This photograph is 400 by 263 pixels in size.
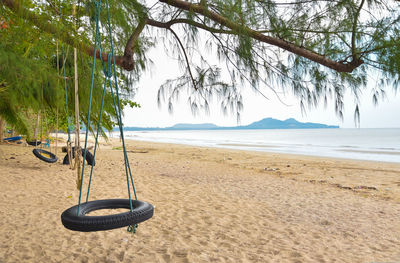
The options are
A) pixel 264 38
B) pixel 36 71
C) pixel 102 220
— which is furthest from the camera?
pixel 36 71

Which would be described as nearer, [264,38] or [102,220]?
[102,220]

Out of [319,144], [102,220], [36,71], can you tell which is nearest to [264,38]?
[102,220]

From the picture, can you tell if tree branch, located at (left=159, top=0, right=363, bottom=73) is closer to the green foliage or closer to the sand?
the green foliage

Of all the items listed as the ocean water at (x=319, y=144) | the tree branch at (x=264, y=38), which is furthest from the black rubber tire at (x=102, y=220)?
the ocean water at (x=319, y=144)

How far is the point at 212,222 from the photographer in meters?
3.56

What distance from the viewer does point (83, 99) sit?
371 centimetres

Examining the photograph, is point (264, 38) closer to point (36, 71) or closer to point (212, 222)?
point (212, 222)

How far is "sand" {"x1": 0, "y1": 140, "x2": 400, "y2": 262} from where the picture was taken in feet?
8.71

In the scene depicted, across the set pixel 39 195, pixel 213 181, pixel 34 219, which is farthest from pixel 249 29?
pixel 213 181

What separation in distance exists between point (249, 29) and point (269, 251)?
2.01 metres

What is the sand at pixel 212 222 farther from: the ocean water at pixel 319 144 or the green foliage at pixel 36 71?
the ocean water at pixel 319 144

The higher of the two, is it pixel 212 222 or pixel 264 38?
pixel 264 38

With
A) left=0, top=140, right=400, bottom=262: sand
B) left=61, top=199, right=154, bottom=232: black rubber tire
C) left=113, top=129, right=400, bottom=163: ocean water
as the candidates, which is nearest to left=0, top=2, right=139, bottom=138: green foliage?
left=0, top=140, right=400, bottom=262: sand

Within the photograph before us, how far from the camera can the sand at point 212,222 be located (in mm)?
2656
